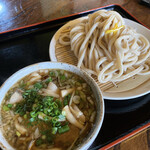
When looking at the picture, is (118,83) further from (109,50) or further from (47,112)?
(47,112)

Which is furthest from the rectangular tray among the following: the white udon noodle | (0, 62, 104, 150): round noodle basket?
(0, 62, 104, 150): round noodle basket

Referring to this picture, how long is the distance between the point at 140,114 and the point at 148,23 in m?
1.72

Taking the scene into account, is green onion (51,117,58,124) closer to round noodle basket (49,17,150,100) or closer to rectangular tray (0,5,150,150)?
rectangular tray (0,5,150,150)

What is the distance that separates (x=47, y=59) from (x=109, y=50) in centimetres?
75

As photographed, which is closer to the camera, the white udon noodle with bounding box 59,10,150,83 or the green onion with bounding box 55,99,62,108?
the green onion with bounding box 55,99,62,108

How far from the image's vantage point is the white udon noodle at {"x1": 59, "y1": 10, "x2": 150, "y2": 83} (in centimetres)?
141

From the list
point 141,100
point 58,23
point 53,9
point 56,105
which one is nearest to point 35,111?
point 56,105

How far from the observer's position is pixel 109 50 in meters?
1.48

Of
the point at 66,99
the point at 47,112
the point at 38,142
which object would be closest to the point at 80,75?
the point at 66,99

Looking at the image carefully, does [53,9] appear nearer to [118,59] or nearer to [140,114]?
[118,59]

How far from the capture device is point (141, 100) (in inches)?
55.2

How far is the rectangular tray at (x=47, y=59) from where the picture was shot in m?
1.21

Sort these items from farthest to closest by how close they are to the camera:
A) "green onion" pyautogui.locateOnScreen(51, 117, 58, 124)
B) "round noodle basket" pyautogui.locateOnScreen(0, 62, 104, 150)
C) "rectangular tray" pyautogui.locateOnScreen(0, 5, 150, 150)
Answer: "rectangular tray" pyautogui.locateOnScreen(0, 5, 150, 150) → "green onion" pyautogui.locateOnScreen(51, 117, 58, 124) → "round noodle basket" pyautogui.locateOnScreen(0, 62, 104, 150)

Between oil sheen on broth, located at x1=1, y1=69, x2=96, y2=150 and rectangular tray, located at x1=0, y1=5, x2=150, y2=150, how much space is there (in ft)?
1.14
